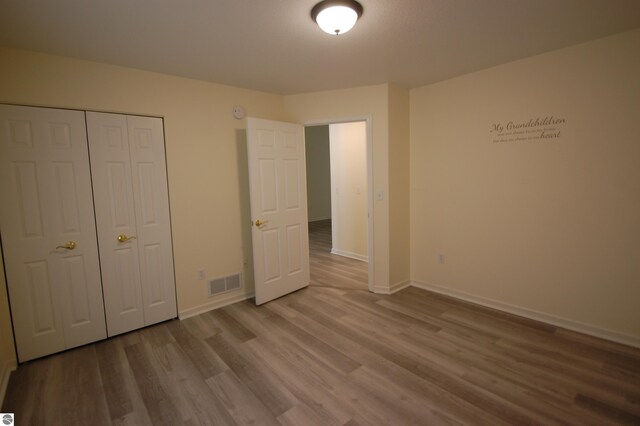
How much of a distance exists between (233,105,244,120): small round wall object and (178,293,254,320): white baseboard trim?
2025 mm

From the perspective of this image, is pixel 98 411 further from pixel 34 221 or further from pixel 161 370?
pixel 34 221

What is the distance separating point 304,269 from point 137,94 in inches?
101

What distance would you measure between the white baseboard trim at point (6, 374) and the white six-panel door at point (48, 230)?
7 centimetres

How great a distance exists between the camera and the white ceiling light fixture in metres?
1.80

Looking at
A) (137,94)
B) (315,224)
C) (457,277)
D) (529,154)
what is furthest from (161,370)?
(315,224)

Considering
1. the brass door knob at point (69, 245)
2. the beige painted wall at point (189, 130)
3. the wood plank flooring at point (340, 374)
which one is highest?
the beige painted wall at point (189, 130)

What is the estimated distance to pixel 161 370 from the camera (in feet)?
7.64

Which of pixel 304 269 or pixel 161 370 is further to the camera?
pixel 304 269

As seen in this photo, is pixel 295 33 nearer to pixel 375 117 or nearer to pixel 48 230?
pixel 375 117

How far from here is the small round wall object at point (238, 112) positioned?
135 inches

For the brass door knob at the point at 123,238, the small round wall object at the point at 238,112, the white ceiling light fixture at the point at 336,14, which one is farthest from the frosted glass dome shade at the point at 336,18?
the brass door knob at the point at 123,238

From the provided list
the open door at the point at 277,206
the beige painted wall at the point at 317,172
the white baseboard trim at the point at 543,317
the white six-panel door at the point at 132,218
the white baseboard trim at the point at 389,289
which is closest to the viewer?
the white baseboard trim at the point at 543,317

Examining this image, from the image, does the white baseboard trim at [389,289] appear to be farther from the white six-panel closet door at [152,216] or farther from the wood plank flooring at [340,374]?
the white six-panel closet door at [152,216]

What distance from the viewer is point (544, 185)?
9.10 ft
